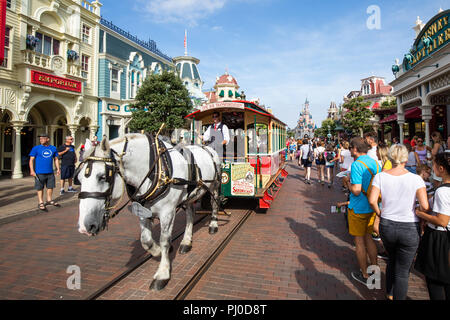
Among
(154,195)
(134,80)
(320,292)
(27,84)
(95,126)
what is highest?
(134,80)

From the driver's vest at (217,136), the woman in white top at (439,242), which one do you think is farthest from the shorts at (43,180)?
Result: the woman in white top at (439,242)

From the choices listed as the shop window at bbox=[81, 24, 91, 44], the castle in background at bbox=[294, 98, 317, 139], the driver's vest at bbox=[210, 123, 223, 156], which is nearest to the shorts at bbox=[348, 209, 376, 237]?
the driver's vest at bbox=[210, 123, 223, 156]

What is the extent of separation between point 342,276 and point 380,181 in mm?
1592

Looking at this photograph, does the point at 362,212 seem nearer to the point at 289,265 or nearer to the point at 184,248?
the point at 289,265

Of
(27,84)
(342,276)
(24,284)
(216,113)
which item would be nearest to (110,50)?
(27,84)

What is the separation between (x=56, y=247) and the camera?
4.53 meters

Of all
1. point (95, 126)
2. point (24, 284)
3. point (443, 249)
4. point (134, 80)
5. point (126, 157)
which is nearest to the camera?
point (443, 249)

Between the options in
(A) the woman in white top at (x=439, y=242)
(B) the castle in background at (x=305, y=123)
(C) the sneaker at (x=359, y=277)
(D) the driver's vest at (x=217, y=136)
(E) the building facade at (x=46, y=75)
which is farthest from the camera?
(B) the castle in background at (x=305, y=123)

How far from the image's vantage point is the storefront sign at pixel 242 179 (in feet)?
20.0

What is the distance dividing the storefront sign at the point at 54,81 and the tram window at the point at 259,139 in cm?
1228

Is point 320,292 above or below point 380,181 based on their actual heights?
below

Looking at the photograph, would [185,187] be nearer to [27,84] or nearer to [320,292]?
[320,292]

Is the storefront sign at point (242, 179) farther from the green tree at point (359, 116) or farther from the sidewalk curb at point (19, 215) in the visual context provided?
the green tree at point (359, 116)

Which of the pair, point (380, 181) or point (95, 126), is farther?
point (95, 126)
